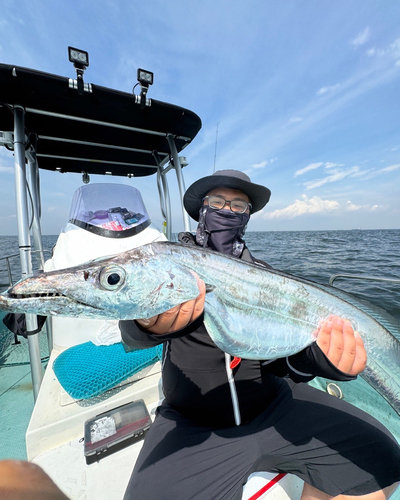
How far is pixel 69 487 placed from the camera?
1.89 m

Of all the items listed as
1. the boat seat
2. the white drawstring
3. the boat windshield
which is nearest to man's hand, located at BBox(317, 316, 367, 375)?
the white drawstring

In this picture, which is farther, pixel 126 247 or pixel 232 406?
pixel 126 247

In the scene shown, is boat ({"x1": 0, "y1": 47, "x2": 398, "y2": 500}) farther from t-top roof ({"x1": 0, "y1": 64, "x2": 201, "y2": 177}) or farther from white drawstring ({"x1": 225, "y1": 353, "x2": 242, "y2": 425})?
white drawstring ({"x1": 225, "y1": 353, "x2": 242, "y2": 425})

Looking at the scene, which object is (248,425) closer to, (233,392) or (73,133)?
(233,392)

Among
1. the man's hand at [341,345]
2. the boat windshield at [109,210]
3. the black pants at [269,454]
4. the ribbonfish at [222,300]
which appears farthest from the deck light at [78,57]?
the black pants at [269,454]

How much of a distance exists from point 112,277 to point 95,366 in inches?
84.9

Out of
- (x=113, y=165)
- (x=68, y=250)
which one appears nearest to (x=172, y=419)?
(x=68, y=250)

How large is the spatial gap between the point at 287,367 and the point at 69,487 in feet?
7.35

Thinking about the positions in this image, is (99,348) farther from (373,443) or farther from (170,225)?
(170,225)

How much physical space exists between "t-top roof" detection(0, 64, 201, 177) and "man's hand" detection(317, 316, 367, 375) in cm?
368

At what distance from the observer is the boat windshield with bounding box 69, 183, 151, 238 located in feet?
11.3

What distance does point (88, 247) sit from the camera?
125 inches

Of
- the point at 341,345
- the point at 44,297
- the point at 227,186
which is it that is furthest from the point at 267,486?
the point at 227,186

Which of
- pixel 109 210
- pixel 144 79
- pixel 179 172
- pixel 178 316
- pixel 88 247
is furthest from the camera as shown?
pixel 179 172
